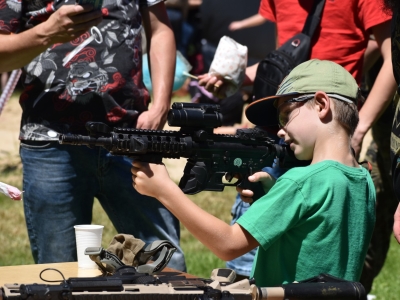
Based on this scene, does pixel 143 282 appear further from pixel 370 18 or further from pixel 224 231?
pixel 370 18

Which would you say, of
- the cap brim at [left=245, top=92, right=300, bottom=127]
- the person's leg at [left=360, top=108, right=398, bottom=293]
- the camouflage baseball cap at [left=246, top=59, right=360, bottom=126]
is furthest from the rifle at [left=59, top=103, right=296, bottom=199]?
the person's leg at [left=360, top=108, right=398, bottom=293]

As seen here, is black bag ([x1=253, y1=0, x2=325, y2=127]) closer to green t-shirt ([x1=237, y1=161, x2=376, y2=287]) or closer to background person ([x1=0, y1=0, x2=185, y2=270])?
background person ([x1=0, y1=0, x2=185, y2=270])

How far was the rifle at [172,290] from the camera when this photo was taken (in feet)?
7.55

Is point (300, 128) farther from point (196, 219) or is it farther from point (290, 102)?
point (196, 219)

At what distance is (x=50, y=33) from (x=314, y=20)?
1293 millimetres

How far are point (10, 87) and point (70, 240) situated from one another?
125cm

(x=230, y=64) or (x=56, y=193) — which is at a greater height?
(x=230, y=64)

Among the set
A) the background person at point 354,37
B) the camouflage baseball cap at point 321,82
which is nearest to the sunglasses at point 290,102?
the camouflage baseball cap at point 321,82

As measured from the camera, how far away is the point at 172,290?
2391mm

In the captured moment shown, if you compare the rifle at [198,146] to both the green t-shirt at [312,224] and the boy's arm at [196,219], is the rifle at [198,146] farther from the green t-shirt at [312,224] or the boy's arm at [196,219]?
the green t-shirt at [312,224]

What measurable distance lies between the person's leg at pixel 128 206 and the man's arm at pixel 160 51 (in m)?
0.35

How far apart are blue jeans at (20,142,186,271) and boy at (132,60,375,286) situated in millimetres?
851

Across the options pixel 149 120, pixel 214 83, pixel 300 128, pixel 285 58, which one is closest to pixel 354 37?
pixel 285 58

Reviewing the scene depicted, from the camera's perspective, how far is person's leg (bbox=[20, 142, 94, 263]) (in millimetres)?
3670
